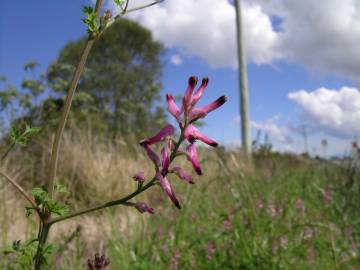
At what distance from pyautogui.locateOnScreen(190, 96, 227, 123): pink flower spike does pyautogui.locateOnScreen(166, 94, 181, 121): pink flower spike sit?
4cm

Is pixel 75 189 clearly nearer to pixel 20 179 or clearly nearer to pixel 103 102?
pixel 20 179

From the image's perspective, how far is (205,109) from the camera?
1.16 meters

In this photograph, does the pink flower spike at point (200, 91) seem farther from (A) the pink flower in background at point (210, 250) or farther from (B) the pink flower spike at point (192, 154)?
(A) the pink flower in background at point (210, 250)

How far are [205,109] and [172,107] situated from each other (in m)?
0.09

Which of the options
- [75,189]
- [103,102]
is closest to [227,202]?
[75,189]

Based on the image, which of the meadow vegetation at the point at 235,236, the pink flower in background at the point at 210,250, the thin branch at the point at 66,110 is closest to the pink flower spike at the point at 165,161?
the thin branch at the point at 66,110

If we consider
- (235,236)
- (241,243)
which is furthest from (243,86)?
(241,243)

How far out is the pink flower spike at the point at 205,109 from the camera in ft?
3.76

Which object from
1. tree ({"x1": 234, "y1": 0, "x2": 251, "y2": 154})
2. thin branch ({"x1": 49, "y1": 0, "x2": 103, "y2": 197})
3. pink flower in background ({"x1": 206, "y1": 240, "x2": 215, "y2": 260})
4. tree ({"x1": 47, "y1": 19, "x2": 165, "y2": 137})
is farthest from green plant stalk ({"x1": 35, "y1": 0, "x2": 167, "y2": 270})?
tree ({"x1": 47, "y1": 19, "x2": 165, "y2": 137})

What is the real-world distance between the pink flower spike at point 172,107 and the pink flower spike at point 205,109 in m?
0.04

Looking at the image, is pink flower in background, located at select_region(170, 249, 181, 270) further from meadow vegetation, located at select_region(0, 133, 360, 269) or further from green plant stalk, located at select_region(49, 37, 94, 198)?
green plant stalk, located at select_region(49, 37, 94, 198)

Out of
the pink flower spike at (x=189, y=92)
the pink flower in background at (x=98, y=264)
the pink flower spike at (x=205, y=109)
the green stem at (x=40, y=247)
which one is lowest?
the pink flower in background at (x=98, y=264)

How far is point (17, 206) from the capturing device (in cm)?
782

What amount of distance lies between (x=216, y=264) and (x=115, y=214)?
4757mm
